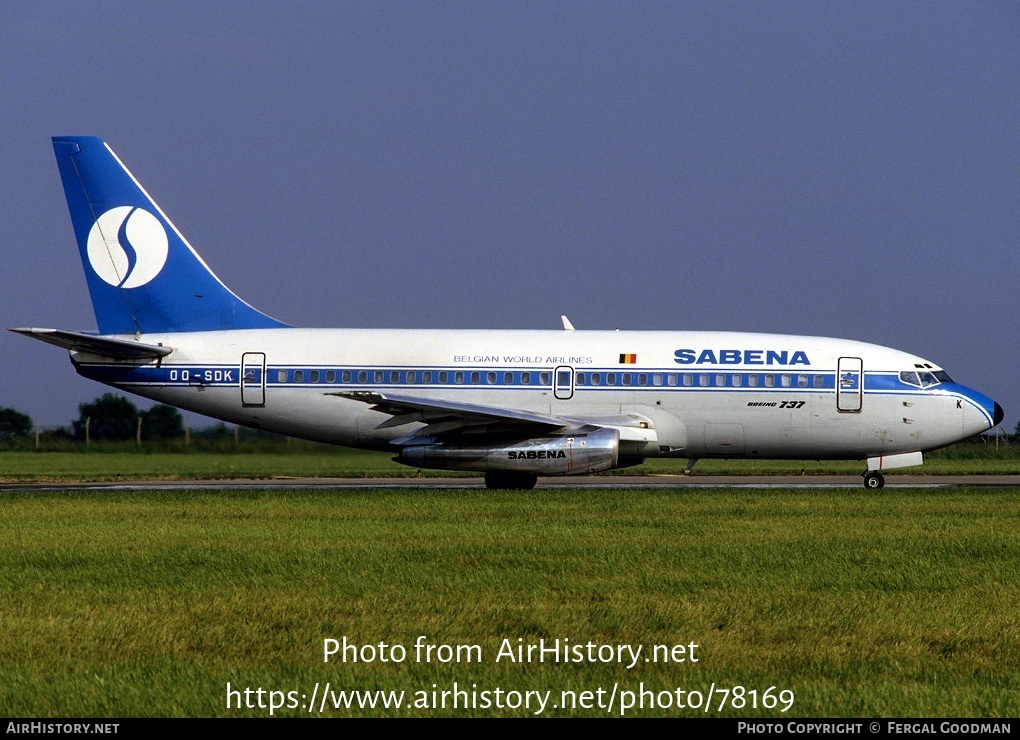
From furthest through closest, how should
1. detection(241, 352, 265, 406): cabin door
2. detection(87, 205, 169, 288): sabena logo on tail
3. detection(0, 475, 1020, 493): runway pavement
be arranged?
detection(87, 205, 169, 288): sabena logo on tail → detection(0, 475, 1020, 493): runway pavement → detection(241, 352, 265, 406): cabin door

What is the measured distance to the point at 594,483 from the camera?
102 feet

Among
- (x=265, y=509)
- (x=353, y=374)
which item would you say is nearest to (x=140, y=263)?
(x=353, y=374)

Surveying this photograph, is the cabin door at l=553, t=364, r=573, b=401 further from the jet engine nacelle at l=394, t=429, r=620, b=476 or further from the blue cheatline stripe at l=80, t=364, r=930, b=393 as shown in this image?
the jet engine nacelle at l=394, t=429, r=620, b=476

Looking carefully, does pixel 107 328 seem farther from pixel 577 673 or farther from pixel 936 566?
pixel 577 673

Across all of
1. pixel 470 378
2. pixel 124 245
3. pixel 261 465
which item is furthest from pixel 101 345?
pixel 470 378

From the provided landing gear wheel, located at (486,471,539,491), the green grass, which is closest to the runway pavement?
landing gear wheel, located at (486,471,539,491)

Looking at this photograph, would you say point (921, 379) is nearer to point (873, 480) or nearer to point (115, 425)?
point (873, 480)

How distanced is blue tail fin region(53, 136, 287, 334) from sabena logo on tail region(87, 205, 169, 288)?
0.08ft

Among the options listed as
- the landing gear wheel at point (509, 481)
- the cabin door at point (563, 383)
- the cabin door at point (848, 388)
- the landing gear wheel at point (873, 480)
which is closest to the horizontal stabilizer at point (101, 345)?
the landing gear wheel at point (509, 481)

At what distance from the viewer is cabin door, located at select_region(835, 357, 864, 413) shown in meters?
28.0

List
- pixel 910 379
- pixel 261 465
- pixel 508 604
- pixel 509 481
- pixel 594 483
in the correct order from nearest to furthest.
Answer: pixel 508 604, pixel 910 379, pixel 509 481, pixel 594 483, pixel 261 465

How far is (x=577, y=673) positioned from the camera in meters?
8.27

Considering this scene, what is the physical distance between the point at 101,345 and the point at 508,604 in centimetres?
1983

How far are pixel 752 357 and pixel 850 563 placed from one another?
14.8 meters
